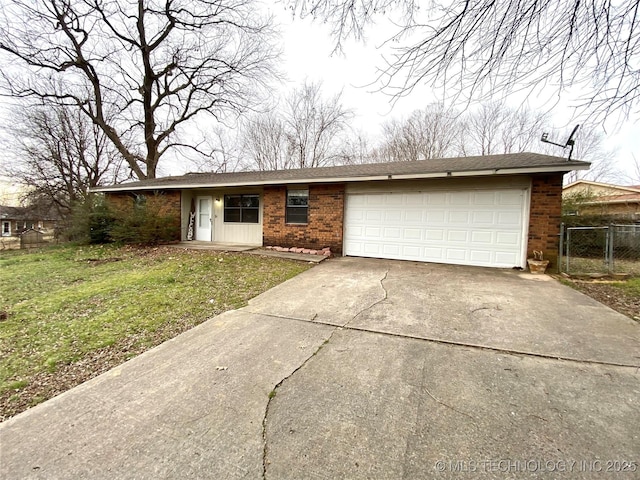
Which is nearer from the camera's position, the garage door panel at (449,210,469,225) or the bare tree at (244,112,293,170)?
the garage door panel at (449,210,469,225)

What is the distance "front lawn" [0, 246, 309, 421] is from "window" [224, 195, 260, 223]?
2804 mm

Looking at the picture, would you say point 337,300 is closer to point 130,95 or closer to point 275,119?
point 275,119

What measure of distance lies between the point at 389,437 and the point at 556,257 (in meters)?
6.88

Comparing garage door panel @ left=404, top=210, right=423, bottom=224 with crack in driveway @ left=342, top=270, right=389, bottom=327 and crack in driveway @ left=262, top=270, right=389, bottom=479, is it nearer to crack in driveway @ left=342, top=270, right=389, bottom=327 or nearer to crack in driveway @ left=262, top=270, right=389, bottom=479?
crack in driveway @ left=342, top=270, right=389, bottom=327

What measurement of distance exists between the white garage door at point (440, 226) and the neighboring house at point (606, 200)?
253 inches

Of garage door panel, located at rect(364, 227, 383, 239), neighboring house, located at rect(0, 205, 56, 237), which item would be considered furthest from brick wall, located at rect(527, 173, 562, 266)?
neighboring house, located at rect(0, 205, 56, 237)

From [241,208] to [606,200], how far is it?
1532 cm

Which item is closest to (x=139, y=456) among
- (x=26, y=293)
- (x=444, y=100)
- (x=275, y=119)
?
(x=444, y=100)

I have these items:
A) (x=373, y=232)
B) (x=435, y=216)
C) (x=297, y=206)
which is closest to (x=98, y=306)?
(x=297, y=206)

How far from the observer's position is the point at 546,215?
633 cm

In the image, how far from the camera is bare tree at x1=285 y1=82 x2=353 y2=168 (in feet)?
64.6

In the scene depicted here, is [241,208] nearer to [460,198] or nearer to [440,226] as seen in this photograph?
[440,226]

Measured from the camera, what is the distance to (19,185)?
18.4m

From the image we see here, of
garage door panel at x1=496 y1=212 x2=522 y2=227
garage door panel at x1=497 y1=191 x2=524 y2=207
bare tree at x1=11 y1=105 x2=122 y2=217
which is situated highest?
bare tree at x1=11 y1=105 x2=122 y2=217
